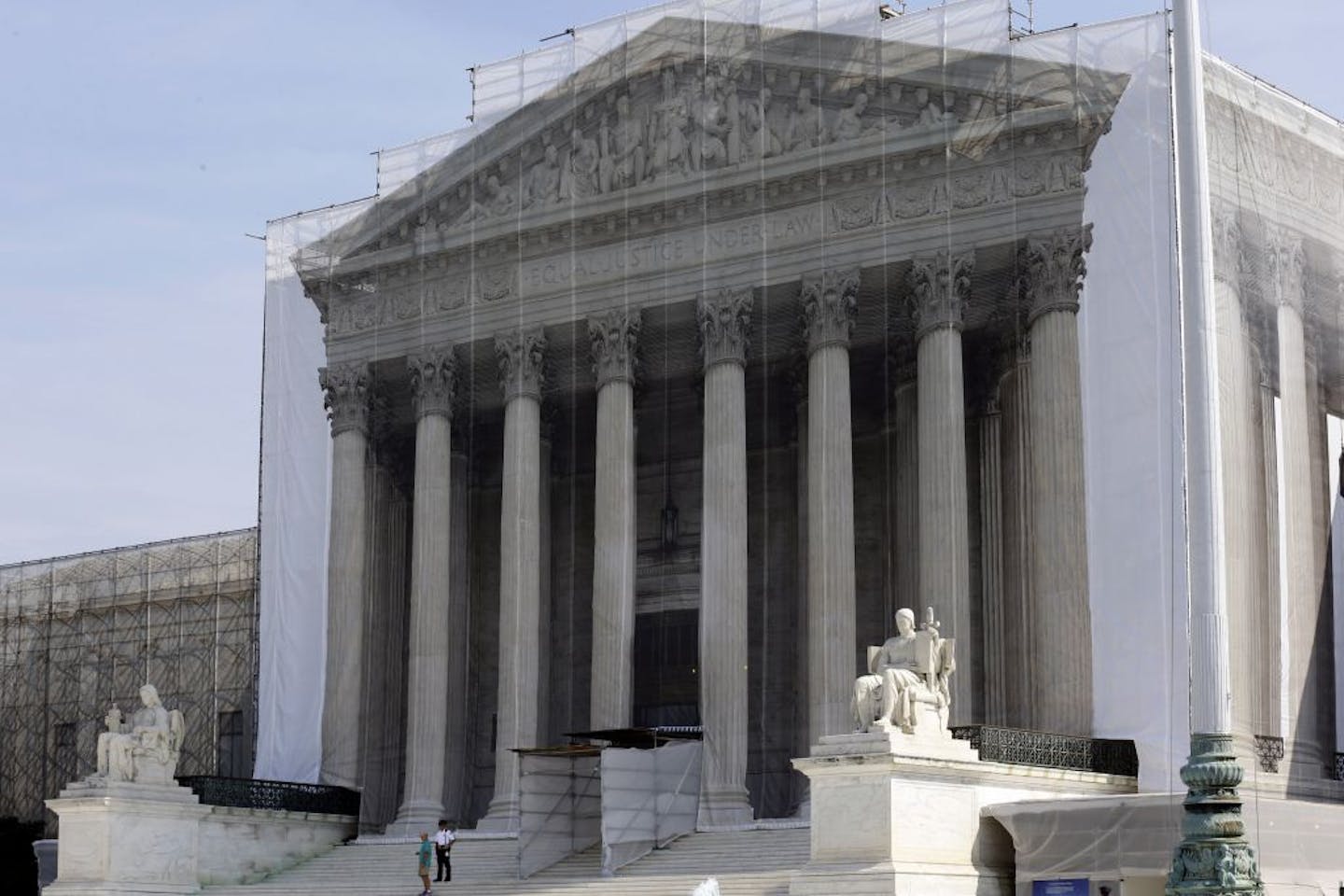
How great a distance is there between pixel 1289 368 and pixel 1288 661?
525 cm

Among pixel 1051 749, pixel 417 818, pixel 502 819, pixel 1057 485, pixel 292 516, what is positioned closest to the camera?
pixel 1051 749

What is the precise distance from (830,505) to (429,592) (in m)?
9.13

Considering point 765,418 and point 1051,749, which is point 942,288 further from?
point 1051,749

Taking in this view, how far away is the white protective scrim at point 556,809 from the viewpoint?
35.7 meters

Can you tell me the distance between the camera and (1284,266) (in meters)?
37.3

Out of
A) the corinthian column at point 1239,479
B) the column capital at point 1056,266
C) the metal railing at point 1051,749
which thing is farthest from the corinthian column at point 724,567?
the corinthian column at point 1239,479

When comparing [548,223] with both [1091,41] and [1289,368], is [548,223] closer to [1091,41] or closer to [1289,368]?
[1091,41]

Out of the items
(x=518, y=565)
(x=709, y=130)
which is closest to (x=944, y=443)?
(x=709, y=130)

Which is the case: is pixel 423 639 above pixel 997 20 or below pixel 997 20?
below

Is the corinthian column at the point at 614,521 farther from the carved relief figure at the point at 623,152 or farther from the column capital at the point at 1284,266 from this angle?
the column capital at the point at 1284,266

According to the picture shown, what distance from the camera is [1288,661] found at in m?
35.2

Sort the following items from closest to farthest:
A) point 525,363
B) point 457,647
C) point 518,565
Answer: point 518,565, point 525,363, point 457,647

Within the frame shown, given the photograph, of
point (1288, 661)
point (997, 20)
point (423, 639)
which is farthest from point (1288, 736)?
point (423, 639)

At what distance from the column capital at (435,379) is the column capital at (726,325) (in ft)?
20.3
